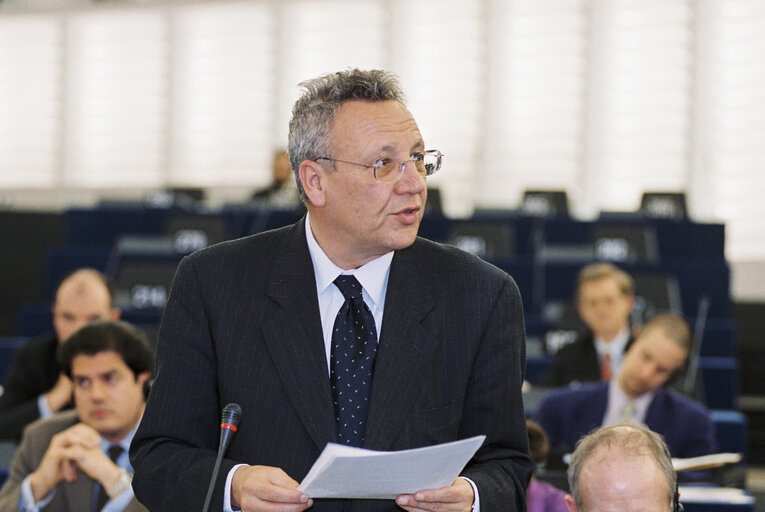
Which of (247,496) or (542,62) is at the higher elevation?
(542,62)

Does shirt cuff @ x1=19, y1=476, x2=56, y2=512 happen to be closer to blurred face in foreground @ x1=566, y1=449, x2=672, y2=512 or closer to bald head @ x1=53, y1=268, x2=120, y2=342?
blurred face in foreground @ x1=566, y1=449, x2=672, y2=512

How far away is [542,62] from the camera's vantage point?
445 inches

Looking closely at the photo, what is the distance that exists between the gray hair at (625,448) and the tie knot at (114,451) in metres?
1.64

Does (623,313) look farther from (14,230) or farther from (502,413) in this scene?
(14,230)

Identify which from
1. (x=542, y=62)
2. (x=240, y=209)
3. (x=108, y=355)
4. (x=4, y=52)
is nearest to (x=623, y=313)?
(x=108, y=355)

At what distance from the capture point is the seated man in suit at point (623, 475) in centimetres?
224

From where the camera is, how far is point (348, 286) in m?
2.07

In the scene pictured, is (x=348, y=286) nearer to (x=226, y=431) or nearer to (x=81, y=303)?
(x=226, y=431)

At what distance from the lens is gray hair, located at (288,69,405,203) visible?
205 centimetres

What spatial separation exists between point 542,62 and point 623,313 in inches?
229

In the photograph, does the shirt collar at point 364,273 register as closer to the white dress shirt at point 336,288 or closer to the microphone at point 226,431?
the white dress shirt at point 336,288

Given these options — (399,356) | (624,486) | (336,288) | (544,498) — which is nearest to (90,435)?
(544,498)

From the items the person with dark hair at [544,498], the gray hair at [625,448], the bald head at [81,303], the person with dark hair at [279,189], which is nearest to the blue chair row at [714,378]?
the bald head at [81,303]

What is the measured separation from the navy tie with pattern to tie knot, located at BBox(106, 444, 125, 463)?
1.66 m
